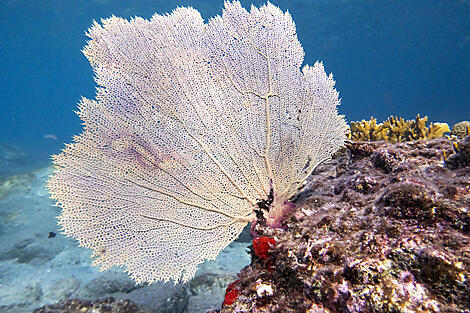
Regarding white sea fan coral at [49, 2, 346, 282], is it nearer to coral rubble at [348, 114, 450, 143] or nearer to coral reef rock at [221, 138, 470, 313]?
coral reef rock at [221, 138, 470, 313]

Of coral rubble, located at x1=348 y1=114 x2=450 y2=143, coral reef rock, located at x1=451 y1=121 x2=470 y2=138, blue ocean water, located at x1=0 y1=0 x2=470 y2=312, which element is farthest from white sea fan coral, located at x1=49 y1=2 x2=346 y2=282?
coral reef rock, located at x1=451 y1=121 x2=470 y2=138

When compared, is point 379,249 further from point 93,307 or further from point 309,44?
point 309,44

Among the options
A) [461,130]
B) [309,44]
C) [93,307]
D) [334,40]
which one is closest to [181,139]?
[93,307]

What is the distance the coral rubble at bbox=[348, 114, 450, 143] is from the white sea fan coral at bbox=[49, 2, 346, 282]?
1969mm

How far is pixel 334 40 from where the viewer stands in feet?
148

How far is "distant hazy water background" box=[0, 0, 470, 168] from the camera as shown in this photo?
104 feet

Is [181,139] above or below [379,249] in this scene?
above

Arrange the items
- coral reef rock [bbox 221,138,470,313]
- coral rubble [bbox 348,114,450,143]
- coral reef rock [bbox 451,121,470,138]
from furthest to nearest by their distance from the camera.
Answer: coral rubble [bbox 348,114,450,143] < coral reef rock [bbox 451,121,470,138] < coral reef rock [bbox 221,138,470,313]

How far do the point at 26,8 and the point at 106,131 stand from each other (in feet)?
152

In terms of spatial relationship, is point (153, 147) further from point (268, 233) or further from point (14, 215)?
point (14, 215)

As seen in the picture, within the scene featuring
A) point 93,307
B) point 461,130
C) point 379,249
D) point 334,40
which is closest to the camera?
point 379,249

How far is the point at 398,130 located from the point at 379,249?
12.5 feet

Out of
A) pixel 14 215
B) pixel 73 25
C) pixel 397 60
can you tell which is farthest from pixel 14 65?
pixel 397 60

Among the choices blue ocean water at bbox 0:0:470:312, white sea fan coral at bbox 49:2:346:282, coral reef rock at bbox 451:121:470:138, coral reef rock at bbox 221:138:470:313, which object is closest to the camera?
coral reef rock at bbox 221:138:470:313
